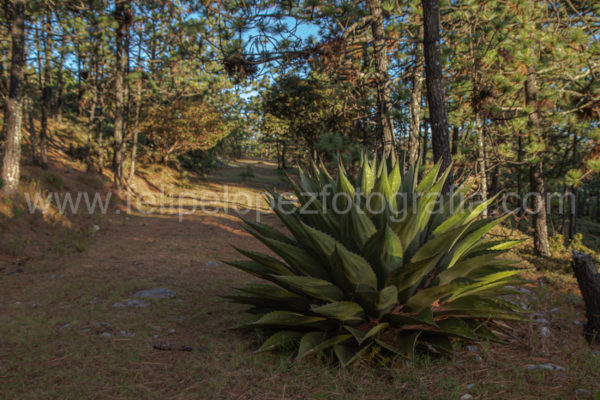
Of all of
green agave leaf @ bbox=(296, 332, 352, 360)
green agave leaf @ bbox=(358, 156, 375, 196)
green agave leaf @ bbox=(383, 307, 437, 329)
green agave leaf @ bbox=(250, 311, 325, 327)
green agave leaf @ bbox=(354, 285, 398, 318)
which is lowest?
green agave leaf @ bbox=(296, 332, 352, 360)

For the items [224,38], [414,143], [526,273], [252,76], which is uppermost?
[224,38]

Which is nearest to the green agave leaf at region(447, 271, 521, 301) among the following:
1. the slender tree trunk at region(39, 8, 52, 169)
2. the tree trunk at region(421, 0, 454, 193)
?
the tree trunk at region(421, 0, 454, 193)

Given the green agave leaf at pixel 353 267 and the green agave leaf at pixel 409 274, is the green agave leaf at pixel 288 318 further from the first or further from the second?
the green agave leaf at pixel 409 274

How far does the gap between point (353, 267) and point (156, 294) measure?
3.02m

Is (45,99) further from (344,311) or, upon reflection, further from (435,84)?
(344,311)

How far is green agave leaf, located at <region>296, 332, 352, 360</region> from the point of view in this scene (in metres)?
2.46

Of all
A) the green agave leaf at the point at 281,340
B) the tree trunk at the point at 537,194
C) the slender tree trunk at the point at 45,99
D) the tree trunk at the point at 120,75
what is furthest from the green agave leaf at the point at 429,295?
the tree trunk at the point at 120,75

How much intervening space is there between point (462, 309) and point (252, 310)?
1.77 meters

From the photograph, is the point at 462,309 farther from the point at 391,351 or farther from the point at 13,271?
the point at 13,271

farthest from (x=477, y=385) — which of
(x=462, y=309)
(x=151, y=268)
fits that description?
(x=151, y=268)

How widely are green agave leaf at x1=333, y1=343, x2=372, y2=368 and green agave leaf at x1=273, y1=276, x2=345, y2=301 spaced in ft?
1.13

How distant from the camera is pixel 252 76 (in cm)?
645

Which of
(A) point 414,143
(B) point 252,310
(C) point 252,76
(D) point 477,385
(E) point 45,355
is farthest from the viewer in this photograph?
(A) point 414,143

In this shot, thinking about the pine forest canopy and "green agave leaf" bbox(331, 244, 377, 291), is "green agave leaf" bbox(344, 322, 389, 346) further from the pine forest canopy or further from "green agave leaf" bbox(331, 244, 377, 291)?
the pine forest canopy
